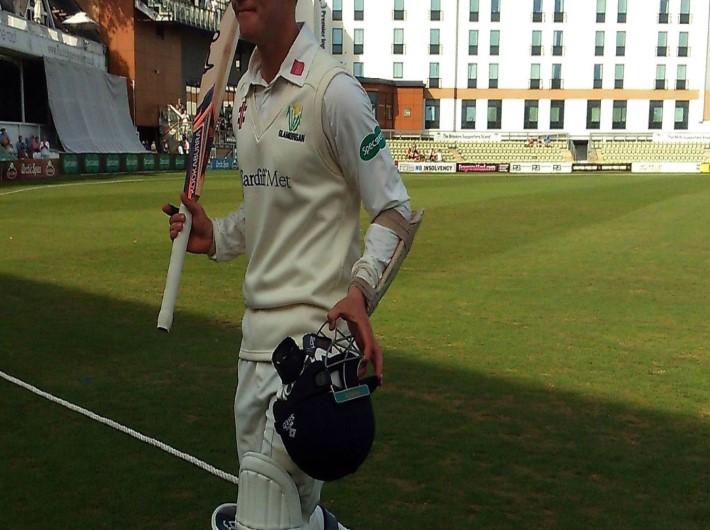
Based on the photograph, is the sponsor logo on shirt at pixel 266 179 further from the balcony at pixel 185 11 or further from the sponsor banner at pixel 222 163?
the balcony at pixel 185 11

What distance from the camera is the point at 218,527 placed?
3396mm

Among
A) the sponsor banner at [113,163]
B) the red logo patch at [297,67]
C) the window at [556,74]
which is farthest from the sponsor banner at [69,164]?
the window at [556,74]

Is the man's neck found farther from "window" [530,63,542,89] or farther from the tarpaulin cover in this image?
"window" [530,63,542,89]

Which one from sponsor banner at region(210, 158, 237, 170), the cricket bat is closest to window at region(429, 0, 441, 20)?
sponsor banner at region(210, 158, 237, 170)

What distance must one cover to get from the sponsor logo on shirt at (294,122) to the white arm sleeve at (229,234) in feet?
1.90

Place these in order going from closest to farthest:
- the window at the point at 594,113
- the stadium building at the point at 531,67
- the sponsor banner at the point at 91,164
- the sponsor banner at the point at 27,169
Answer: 1. the sponsor banner at the point at 27,169
2. the sponsor banner at the point at 91,164
3. the stadium building at the point at 531,67
4. the window at the point at 594,113

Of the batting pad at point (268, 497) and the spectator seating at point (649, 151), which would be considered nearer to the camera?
the batting pad at point (268, 497)

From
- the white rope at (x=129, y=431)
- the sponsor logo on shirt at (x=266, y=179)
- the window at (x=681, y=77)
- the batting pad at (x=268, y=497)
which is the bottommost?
the white rope at (x=129, y=431)

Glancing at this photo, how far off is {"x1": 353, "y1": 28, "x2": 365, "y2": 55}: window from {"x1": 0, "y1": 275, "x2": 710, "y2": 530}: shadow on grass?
3013 inches

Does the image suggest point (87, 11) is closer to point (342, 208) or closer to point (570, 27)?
point (570, 27)

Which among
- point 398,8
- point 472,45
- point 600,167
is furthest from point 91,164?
point 472,45

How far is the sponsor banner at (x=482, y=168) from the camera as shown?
194 ft

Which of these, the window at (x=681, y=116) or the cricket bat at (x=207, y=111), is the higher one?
the window at (x=681, y=116)

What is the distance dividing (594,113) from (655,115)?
17.0 feet
